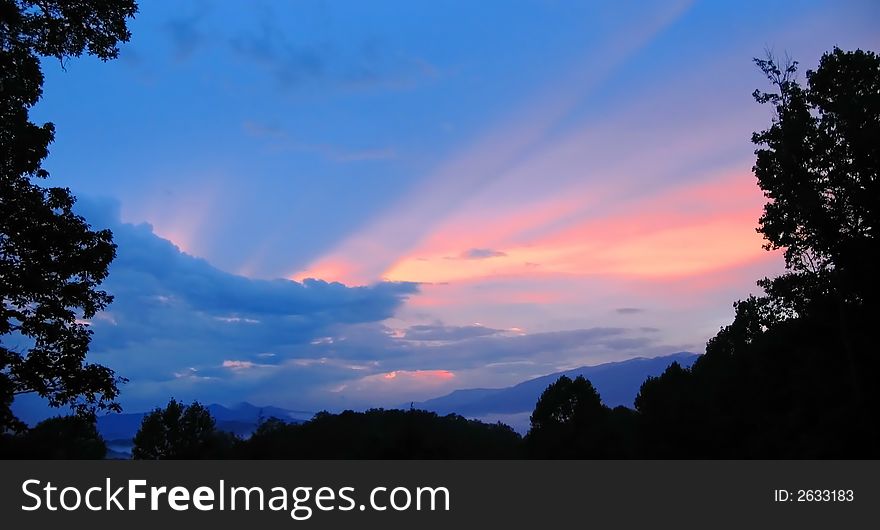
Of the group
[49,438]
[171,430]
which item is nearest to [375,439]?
[49,438]

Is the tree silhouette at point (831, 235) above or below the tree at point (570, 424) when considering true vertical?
above

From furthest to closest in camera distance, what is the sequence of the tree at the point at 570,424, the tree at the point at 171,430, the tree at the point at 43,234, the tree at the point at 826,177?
the tree at the point at 171,430, the tree at the point at 570,424, the tree at the point at 826,177, the tree at the point at 43,234

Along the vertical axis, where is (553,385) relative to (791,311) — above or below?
below

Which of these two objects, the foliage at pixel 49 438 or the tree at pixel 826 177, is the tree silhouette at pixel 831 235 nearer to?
the tree at pixel 826 177

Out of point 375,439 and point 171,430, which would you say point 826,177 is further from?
point 171,430

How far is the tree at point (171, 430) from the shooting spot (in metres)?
74.1

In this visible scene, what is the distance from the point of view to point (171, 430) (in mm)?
78562

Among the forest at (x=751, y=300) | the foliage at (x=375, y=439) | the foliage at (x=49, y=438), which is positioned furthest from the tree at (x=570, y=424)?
the foliage at (x=49, y=438)

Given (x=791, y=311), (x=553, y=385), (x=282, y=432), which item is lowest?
(x=282, y=432)
